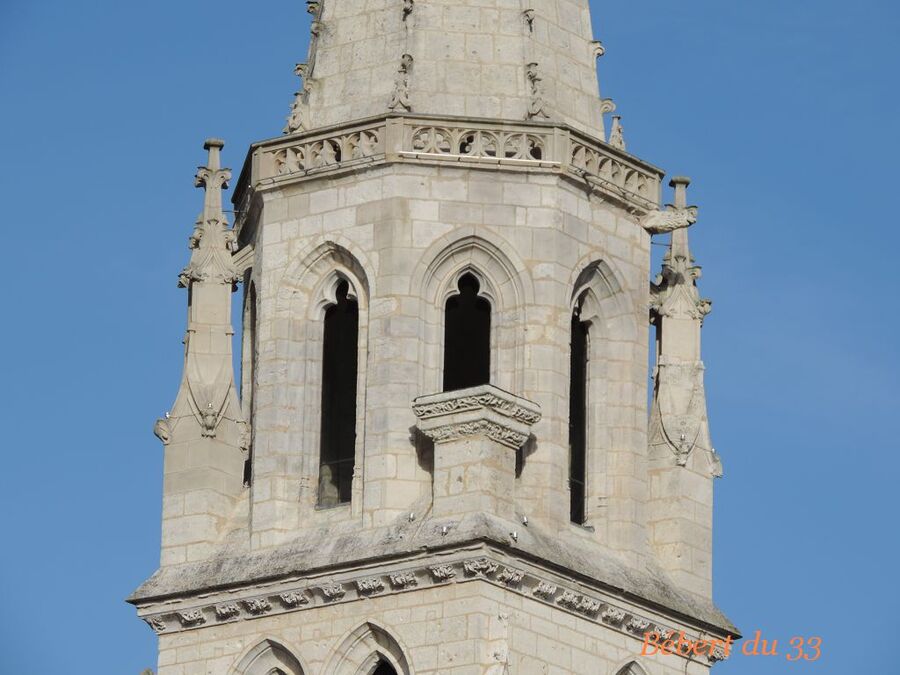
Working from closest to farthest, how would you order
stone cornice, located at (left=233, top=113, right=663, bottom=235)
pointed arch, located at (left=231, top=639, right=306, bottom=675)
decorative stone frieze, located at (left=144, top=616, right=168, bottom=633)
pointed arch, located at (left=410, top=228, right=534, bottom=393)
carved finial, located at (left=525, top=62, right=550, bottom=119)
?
1. pointed arch, located at (left=231, top=639, right=306, bottom=675)
2. pointed arch, located at (left=410, top=228, right=534, bottom=393)
3. decorative stone frieze, located at (left=144, top=616, right=168, bottom=633)
4. stone cornice, located at (left=233, top=113, right=663, bottom=235)
5. carved finial, located at (left=525, top=62, right=550, bottom=119)

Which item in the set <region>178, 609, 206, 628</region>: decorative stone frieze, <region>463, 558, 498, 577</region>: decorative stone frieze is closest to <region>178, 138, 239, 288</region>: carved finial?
<region>178, 609, 206, 628</region>: decorative stone frieze

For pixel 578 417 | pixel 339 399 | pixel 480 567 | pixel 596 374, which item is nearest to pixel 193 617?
pixel 339 399

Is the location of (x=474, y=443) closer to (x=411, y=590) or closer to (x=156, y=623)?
(x=411, y=590)

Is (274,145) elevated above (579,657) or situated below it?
above

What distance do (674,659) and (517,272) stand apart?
5186mm

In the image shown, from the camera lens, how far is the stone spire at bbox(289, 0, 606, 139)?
57.4 meters

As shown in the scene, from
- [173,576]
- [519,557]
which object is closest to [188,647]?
[173,576]

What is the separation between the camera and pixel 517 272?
56.2 m

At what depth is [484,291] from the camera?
56375 millimetres

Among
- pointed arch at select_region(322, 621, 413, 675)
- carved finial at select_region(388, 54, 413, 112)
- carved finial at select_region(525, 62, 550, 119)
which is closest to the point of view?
pointed arch at select_region(322, 621, 413, 675)

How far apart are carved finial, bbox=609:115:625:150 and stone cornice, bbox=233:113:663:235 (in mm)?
388

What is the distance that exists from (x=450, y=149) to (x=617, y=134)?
2.64m

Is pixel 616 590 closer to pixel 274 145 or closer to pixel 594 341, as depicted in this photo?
pixel 594 341

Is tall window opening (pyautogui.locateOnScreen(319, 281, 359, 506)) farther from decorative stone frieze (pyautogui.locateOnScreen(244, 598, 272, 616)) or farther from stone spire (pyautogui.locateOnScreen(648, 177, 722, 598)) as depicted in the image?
stone spire (pyautogui.locateOnScreen(648, 177, 722, 598))
